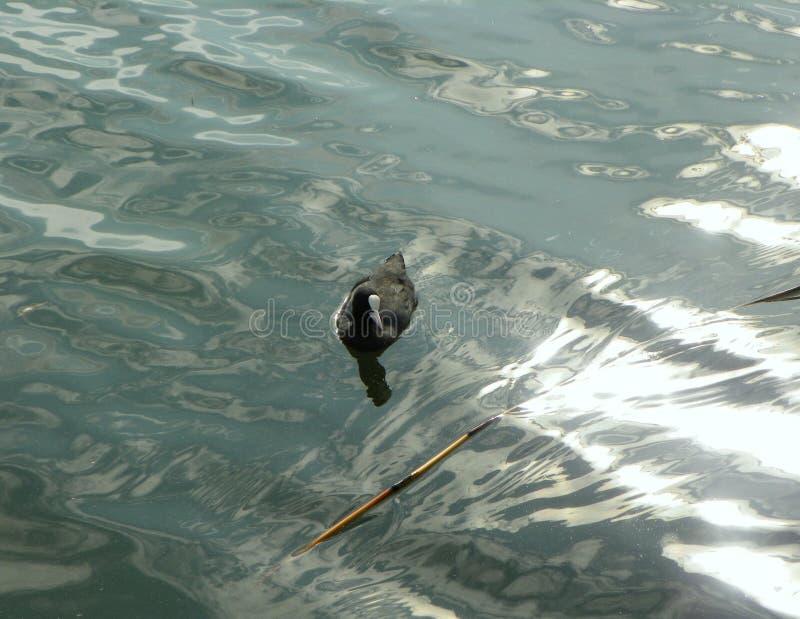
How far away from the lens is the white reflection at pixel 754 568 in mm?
3867

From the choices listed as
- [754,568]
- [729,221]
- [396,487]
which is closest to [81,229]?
[396,487]

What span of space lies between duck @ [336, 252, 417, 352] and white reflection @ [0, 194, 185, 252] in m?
1.33

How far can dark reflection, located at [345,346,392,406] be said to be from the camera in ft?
17.7

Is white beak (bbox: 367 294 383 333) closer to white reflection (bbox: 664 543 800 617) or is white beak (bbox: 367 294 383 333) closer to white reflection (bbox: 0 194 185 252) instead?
white reflection (bbox: 0 194 185 252)

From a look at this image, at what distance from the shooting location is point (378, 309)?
575 cm

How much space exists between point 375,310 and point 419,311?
514 mm

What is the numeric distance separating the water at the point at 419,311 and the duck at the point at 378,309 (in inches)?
4.7

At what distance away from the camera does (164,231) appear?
6.82m

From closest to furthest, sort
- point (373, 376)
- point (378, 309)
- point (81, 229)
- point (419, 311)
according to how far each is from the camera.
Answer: point (373, 376) < point (378, 309) < point (419, 311) < point (81, 229)

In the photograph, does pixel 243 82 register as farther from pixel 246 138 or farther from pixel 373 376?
pixel 373 376

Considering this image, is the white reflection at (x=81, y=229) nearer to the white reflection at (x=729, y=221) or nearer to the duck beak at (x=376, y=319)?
the duck beak at (x=376, y=319)

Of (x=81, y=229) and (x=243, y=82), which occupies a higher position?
(x=243, y=82)

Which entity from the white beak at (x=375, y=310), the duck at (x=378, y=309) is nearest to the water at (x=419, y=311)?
the duck at (x=378, y=309)

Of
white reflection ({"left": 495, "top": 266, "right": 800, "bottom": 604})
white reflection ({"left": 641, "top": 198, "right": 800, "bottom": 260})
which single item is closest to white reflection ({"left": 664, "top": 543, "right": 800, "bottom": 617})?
white reflection ({"left": 495, "top": 266, "right": 800, "bottom": 604})
